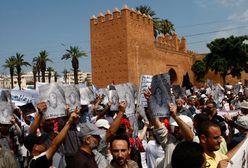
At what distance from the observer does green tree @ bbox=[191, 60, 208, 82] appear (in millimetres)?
47469

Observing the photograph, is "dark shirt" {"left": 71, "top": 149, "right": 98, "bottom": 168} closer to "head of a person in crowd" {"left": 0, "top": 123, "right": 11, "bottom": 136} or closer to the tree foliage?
"head of a person in crowd" {"left": 0, "top": 123, "right": 11, "bottom": 136}

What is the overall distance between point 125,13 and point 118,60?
167 inches

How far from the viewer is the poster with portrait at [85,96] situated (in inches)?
331

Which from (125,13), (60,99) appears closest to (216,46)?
(125,13)

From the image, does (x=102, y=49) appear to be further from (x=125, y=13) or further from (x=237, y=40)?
(x=237, y=40)

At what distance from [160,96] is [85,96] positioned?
4.51 metres

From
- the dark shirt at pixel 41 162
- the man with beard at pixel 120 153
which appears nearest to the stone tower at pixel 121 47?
the dark shirt at pixel 41 162

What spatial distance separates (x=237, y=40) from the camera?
4384 cm

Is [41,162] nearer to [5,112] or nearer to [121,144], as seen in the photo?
[121,144]

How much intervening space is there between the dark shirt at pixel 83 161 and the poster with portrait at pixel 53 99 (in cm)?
126

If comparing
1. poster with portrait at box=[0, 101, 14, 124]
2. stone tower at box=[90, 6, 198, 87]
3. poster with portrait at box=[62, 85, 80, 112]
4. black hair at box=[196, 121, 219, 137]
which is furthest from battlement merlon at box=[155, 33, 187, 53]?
black hair at box=[196, 121, 219, 137]

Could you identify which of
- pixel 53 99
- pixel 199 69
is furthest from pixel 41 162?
pixel 199 69

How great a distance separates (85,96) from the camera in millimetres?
8500

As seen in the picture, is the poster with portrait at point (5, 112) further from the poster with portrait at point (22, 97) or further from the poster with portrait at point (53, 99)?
the poster with portrait at point (22, 97)
